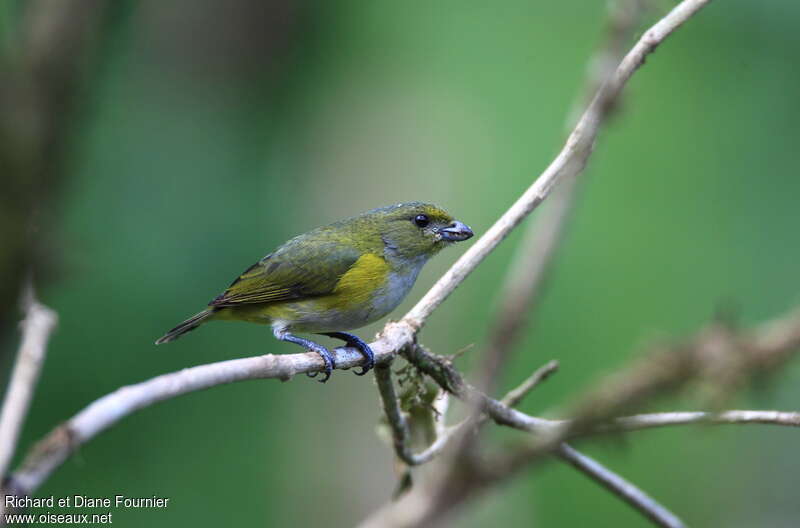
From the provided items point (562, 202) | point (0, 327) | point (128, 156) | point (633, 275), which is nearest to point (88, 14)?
point (0, 327)

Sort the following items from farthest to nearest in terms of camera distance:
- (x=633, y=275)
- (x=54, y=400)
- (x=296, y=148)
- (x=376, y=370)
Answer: (x=296, y=148), (x=633, y=275), (x=54, y=400), (x=376, y=370)

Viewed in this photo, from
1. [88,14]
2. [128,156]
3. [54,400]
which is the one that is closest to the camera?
[88,14]

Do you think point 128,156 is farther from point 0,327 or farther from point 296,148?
point 0,327

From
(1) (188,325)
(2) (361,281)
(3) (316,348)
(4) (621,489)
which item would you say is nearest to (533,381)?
(4) (621,489)

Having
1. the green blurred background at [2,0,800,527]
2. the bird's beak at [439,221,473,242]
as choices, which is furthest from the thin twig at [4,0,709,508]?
the green blurred background at [2,0,800,527]

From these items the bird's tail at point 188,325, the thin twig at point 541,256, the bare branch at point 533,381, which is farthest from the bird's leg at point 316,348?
the thin twig at point 541,256

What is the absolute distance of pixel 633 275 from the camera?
6789mm

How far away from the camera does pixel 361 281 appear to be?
391 cm

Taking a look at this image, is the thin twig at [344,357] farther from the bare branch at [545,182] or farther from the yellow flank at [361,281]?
the yellow flank at [361,281]

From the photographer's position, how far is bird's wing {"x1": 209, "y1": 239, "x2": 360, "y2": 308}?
13.0ft

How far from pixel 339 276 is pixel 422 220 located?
21.6 inches

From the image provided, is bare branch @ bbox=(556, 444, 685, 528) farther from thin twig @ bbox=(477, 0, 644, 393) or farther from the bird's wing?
the bird's wing

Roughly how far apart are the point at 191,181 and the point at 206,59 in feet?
9.12

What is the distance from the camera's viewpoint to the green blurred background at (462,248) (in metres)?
6.13
